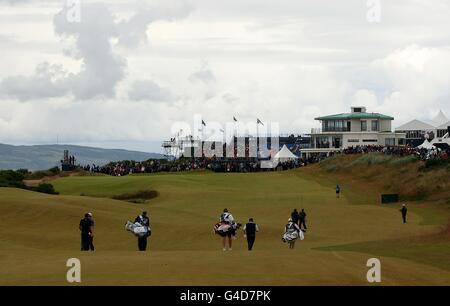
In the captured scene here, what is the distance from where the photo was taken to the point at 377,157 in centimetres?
11231

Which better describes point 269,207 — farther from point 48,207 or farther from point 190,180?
point 190,180

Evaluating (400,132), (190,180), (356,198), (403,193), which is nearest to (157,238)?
(356,198)

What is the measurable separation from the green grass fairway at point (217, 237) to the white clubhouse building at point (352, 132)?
50.1 metres

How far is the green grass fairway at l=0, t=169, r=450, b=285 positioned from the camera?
30.8m

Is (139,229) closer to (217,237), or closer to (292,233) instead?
(292,233)

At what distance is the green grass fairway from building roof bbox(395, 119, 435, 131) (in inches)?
2925

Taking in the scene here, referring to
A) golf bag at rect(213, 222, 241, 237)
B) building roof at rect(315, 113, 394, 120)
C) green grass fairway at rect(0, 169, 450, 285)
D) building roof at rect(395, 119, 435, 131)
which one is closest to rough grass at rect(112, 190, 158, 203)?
green grass fairway at rect(0, 169, 450, 285)

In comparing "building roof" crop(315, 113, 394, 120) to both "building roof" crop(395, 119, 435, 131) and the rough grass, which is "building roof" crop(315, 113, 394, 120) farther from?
the rough grass

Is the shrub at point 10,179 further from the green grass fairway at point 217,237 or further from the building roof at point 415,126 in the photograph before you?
the building roof at point 415,126

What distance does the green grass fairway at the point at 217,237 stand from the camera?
101 feet

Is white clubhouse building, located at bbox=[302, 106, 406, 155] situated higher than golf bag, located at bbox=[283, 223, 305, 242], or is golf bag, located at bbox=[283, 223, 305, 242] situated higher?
white clubhouse building, located at bbox=[302, 106, 406, 155]

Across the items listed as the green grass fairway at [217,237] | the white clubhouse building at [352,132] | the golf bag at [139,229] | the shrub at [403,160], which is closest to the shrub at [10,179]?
the green grass fairway at [217,237]
